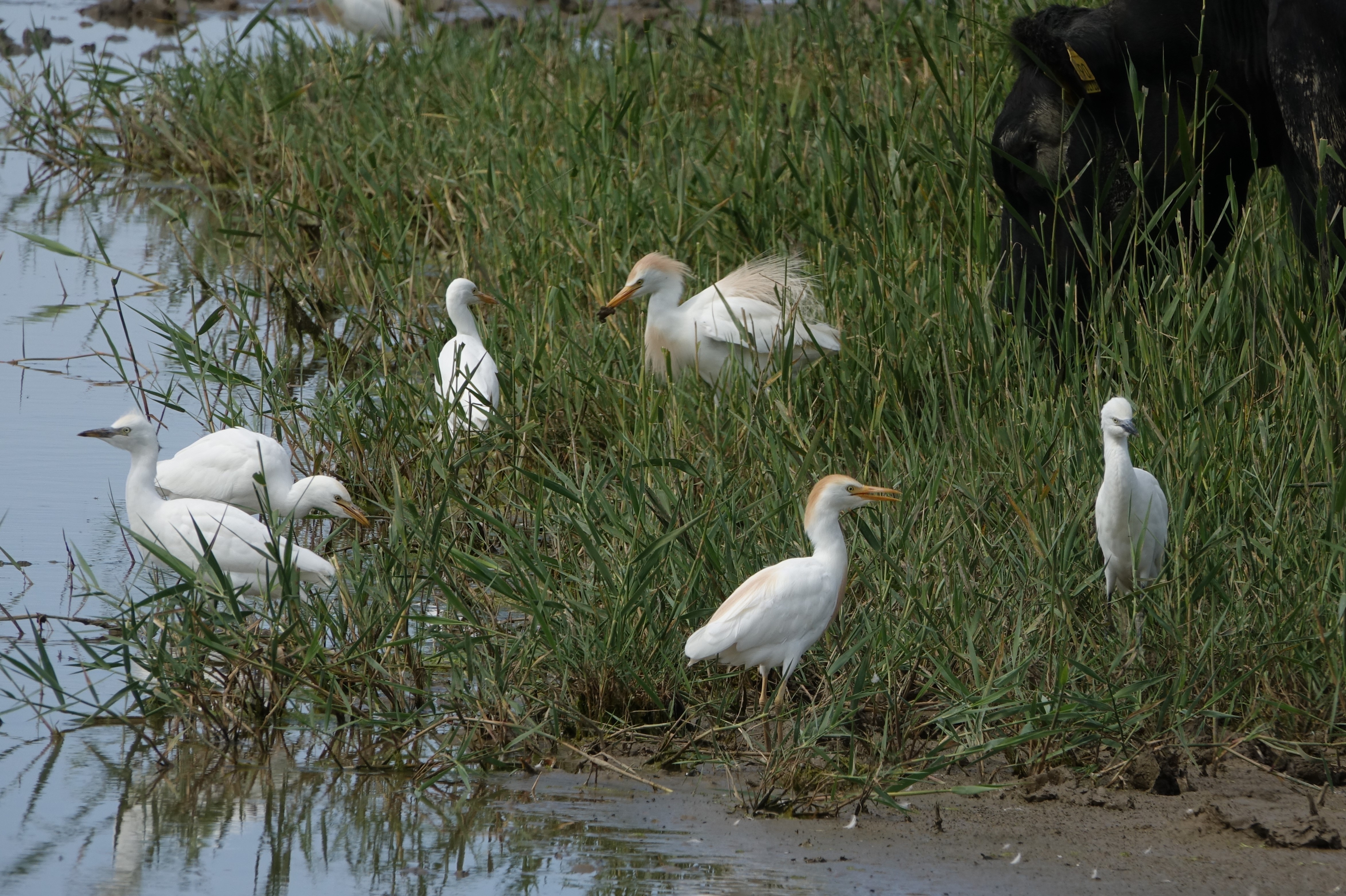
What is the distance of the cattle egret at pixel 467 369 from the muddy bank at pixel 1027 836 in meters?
1.64

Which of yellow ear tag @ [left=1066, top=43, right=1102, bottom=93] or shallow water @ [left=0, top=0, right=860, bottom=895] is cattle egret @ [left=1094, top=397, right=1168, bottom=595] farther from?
yellow ear tag @ [left=1066, top=43, right=1102, bottom=93]

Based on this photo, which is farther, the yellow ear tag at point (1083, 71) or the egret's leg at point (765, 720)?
the yellow ear tag at point (1083, 71)

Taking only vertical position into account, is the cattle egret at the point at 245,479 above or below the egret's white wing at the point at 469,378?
below

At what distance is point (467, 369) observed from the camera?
202 inches

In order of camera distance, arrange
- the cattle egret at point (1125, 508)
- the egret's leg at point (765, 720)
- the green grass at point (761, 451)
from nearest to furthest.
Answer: the egret's leg at point (765, 720), the green grass at point (761, 451), the cattle egret at point (1125, 508)

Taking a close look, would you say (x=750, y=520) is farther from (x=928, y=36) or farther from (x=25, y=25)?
(x=25, y=25)

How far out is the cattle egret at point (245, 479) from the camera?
185 inches

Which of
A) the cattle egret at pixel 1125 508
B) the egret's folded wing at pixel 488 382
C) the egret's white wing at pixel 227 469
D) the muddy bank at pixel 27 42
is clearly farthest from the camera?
the muddy bank at pixel 27 42

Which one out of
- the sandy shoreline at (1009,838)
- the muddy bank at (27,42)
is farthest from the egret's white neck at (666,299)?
the muddy bank at (27,42)

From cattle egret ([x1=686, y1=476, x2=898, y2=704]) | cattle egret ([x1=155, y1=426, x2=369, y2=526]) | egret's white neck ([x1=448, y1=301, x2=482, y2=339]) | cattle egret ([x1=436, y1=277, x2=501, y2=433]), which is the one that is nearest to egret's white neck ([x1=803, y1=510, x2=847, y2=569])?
cattle egret ([x1=686, y1=476, x2=898, y2=704])

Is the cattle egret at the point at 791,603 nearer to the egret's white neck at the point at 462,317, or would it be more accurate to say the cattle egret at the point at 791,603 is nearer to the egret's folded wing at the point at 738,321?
the egret's folded wing at the point at 738,321

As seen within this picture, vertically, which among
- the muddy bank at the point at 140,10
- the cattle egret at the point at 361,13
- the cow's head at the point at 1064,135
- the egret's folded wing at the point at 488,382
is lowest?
the egret's folded wing at the point at 488,382

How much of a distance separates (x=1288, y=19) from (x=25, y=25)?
12.8 m

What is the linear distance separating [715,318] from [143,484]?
74.4 inches
